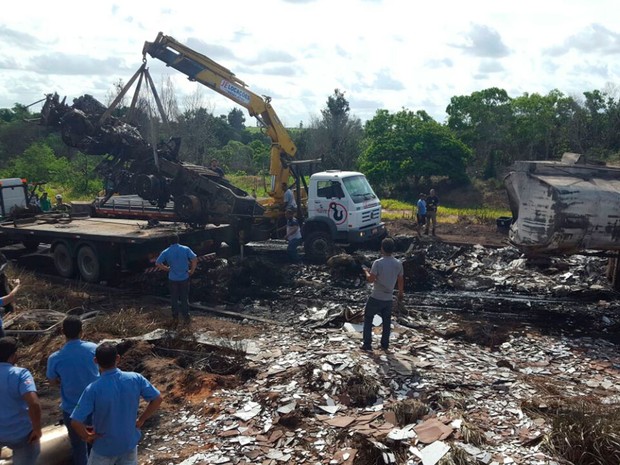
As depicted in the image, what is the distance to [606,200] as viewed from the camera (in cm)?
896

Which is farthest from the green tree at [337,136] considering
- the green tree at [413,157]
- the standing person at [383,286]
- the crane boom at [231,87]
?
the standing person at [383,286]

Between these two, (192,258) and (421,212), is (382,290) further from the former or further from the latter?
(421,212)

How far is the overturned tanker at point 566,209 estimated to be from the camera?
895 cm

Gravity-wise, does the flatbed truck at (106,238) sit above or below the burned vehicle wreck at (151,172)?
below

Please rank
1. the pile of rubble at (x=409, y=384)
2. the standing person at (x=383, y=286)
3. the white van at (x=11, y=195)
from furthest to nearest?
the white van at (x=11, y=195), the standing person at (x=383, y=286), the pile of rubble at (x=409, y=384)

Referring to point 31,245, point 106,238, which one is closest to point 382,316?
point 106,238

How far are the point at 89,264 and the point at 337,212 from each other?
238 inches

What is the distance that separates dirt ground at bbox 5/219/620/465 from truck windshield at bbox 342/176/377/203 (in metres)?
2.34

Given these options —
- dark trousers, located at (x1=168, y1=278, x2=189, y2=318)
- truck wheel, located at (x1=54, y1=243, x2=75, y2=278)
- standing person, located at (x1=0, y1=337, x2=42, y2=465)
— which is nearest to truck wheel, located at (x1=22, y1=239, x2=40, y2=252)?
truck wheel, located at (x1=54, y1=243, x2=75, y2=278)

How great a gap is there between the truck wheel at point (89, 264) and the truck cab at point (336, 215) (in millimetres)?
5106

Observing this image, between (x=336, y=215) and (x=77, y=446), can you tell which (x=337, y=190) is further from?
(x=77, y=446)

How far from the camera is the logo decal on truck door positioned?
45.8 ft

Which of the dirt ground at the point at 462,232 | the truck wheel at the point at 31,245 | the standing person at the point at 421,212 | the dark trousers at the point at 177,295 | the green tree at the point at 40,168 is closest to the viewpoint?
the dark trousers at the point at 177,295

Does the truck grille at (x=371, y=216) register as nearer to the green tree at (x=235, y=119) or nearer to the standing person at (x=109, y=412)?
the standing person at (x=109, y=412)
